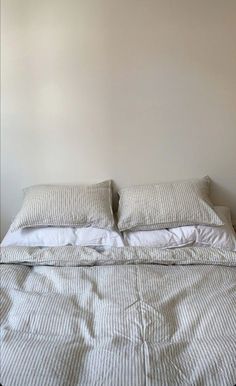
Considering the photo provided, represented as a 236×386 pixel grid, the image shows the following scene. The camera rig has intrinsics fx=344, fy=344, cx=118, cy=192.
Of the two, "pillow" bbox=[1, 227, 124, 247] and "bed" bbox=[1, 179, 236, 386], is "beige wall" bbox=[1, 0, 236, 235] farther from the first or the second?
"bed" bbox=[1, 179, 236, 386]

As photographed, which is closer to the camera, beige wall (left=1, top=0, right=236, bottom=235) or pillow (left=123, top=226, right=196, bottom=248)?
pillow (left=123, top=226, right=196, bottom=248)

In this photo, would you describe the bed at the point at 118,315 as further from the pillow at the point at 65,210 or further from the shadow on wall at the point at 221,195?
the shadow on wall at the point at 221,195

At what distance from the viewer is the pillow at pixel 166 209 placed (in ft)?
6.95

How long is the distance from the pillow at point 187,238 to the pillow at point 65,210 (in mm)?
211

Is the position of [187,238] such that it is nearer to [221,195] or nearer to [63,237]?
[221,195]

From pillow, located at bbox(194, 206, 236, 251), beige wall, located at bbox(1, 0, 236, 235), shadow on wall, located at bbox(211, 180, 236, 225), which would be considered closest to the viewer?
pillow, located at bbox(194, 206, 236, 251)

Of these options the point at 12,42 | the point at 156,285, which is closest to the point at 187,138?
the point at 156,285

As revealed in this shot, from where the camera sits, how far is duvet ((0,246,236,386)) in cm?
110

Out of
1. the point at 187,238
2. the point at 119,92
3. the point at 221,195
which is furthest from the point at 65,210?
the point at 221,195

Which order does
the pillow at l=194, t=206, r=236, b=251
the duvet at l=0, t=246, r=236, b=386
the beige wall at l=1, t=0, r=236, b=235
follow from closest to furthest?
the duvet at l=0, t=246, r=236, b=386
the pillow at l=194, t=206, r=236, b=251
the beige wall at l=1, t=0, r=236, b=235

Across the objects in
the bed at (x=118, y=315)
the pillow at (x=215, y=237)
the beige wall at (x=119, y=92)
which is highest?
the beige wall at (x=119, y=92)

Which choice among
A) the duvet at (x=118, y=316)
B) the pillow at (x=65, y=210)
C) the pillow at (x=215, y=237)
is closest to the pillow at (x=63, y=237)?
the pillow at (x=65, y=210)

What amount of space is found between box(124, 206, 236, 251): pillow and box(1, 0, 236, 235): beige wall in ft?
1.70

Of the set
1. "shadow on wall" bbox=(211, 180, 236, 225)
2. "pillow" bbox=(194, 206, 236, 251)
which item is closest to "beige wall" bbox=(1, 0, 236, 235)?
"shadow on wall" bbox=(211, 180, 236, 225)
